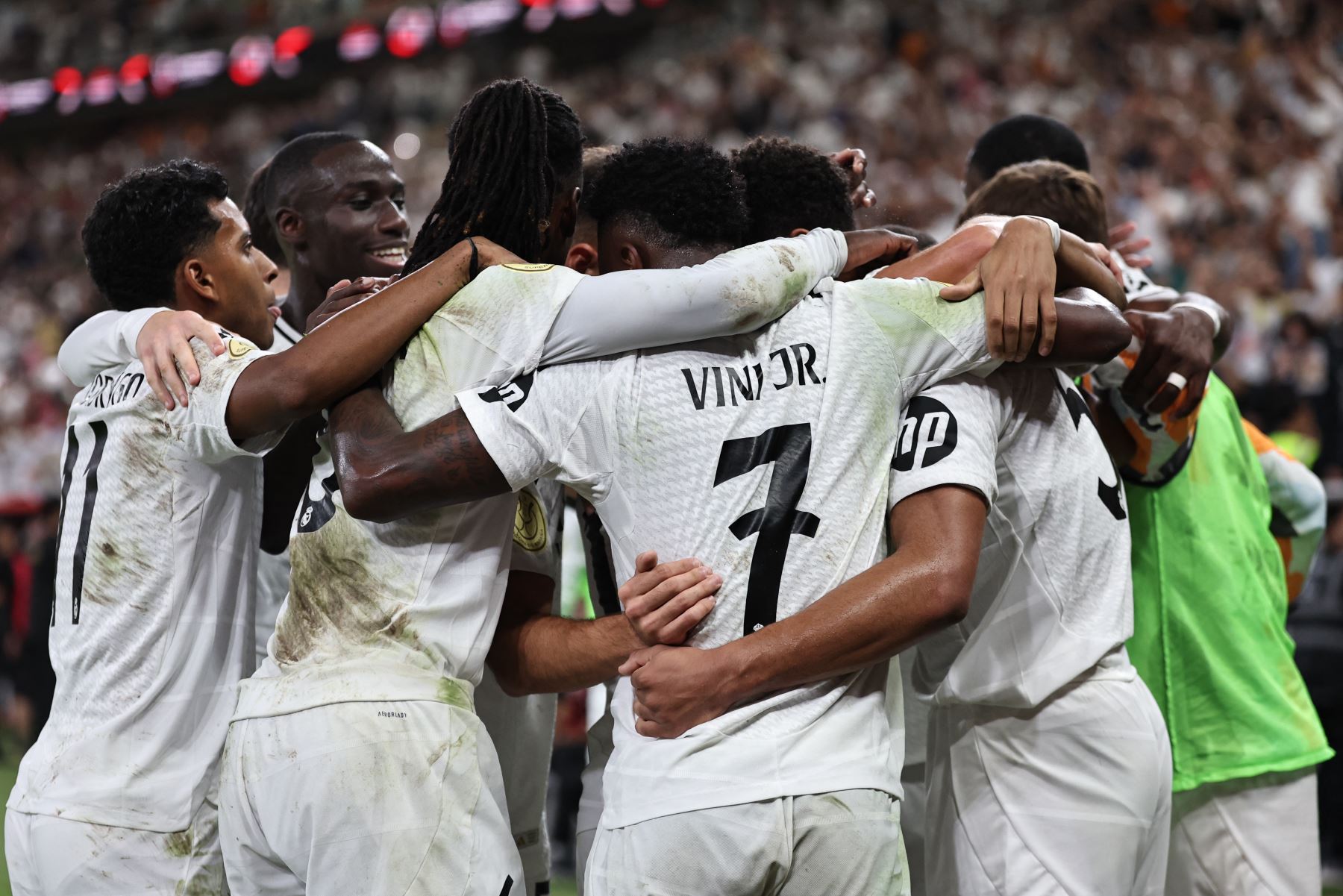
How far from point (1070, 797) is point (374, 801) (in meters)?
1.40

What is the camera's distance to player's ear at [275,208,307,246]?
161 inches

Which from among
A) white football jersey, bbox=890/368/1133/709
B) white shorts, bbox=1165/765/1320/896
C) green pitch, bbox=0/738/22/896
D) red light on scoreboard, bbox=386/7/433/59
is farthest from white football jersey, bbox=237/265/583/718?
red light on scoreboard, bbox=386/7/433/59

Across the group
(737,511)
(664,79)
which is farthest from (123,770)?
(664,79)

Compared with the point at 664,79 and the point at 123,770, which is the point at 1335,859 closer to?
the point at 123,770

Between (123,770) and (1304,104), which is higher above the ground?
(1304,104)

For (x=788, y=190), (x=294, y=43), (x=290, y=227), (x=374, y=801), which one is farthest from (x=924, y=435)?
(x=294, y=43)

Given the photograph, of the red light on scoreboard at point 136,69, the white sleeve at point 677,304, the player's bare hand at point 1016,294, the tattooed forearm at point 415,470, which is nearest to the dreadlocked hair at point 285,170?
the tattooed forearm at point 415,470

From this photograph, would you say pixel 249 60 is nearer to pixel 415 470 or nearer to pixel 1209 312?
pixel 1209 312

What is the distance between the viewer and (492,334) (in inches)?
103

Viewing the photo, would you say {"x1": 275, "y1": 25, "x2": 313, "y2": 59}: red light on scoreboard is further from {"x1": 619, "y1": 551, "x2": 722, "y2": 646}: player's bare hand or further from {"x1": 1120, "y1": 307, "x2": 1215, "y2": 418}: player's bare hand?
{"x1": 619, "y1": 551, "x2": 722, "y2": 646}: player's bare hand

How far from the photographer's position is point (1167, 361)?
320cm

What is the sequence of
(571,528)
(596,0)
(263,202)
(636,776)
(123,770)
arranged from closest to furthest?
(636,776) < (123,770) < (263,202) < (571,528) < (596,0)

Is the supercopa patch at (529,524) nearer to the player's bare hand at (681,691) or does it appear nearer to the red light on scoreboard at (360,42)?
the player's bare hand at (681,691)

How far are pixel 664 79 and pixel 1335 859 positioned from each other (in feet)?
48.0
